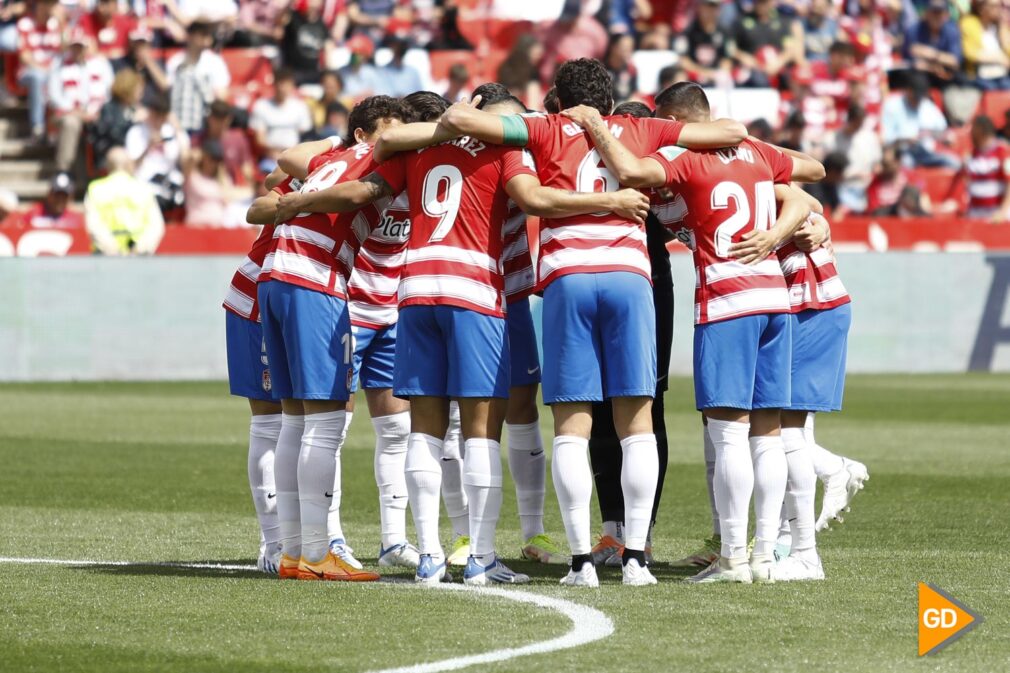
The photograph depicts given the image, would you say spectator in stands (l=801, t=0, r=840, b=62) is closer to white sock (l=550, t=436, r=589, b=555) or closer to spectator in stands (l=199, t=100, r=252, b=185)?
spectator in stands (l=199, t=100, r=252, b=185)

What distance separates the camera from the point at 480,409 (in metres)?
7.15

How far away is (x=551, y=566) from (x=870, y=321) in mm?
13123

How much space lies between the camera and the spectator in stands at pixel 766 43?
24.2 metres

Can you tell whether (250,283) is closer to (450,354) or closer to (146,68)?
(450,354)

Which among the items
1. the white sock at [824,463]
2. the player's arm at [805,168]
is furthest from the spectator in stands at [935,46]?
the player's arm at [805,168]

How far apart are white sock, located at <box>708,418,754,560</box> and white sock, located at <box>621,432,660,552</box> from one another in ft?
1.02

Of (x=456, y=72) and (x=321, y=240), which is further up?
(x=321, y=240)

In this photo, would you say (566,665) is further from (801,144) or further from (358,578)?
(801,144)

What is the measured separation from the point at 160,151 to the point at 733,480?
48.3 feet

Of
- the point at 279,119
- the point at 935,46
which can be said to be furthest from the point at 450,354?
the point at 935,46

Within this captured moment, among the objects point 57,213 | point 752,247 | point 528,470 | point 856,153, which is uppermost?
point 752,247

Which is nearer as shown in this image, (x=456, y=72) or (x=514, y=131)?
(x=514, y=131)

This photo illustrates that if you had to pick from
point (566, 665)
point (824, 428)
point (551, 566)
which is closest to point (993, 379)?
point (824, 428)

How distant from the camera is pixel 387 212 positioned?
7809 mm
